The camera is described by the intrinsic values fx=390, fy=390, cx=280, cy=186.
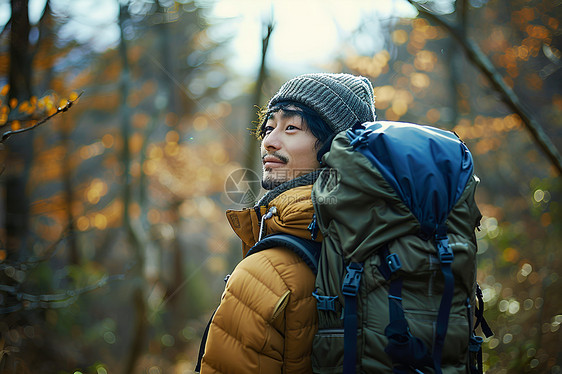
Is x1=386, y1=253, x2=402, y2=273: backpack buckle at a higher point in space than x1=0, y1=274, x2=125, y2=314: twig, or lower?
higher

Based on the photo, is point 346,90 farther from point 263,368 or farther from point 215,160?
point 215,160

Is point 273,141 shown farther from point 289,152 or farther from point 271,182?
point 271,182

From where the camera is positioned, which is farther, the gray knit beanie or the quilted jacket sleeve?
the gray knit beanie

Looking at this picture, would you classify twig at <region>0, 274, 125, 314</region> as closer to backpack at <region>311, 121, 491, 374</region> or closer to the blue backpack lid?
backpack at <region>311, 121, 491, 374</region>

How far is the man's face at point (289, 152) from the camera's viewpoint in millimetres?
2055

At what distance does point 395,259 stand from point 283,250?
523 mm

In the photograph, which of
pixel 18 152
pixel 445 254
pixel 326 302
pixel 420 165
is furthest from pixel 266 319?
pixel 18 152

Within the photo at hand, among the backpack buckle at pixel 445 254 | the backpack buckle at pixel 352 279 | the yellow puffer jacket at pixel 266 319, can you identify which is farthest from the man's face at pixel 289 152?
the backpack buckle at pixel 445 254

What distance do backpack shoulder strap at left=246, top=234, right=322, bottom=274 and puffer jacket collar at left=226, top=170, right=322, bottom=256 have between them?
0.10 ft

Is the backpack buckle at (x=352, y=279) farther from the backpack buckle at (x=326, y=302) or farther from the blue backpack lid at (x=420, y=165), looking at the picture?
the blue backpack lid at (x=420, y=165)

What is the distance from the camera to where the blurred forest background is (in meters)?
4.49

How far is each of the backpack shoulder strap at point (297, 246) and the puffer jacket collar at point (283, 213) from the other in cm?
3

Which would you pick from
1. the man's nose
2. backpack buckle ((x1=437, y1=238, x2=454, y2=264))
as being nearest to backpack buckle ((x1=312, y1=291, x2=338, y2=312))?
backpack buckle ((x1=437, y1=238, x2=454, y2=264))

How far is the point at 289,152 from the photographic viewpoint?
2.06 metres
